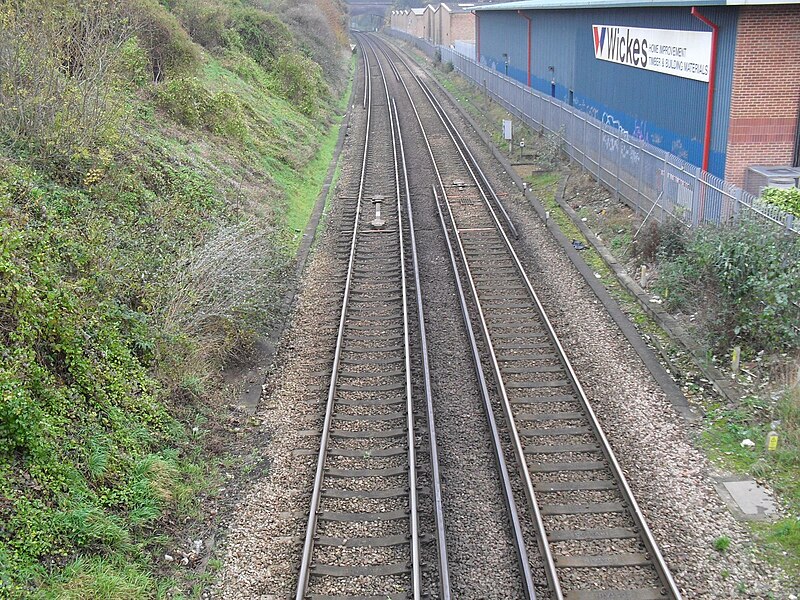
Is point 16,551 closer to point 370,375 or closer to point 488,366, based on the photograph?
point 370,375

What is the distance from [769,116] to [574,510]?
10866 mm

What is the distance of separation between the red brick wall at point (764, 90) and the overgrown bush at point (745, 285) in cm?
402

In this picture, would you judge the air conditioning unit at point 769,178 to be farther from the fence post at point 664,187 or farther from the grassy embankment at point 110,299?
the grassy embankment at point 110,299

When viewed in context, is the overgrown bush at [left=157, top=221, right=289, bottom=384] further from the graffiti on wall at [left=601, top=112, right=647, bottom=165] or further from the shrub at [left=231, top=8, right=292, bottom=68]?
the shrub at [left=231, top=8, right=292, bottom=68]

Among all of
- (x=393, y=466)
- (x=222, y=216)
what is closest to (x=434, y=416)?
(x=393, y=466)

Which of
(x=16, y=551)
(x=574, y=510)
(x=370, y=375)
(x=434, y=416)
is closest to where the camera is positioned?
(x=16, y=551)

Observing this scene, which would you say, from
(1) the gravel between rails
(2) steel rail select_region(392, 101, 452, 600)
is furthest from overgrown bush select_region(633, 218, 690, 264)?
(1) the gravel between rails

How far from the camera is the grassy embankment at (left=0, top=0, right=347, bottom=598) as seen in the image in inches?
280

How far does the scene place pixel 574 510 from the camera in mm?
7934

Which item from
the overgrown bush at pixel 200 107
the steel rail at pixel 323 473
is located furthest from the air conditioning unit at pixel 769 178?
the overgrown bush at pixel 200 107

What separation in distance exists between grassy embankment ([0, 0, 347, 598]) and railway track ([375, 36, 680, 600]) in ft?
11.7

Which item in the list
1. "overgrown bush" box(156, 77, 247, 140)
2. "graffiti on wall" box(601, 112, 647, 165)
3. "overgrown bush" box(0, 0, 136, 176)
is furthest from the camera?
"overgrown bush" box(156, 77, 247, 140)

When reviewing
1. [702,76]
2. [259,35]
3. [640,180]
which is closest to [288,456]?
[640,180]

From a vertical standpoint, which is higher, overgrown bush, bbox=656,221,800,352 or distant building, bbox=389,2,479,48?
distant building, bbox=389,2,479,48
